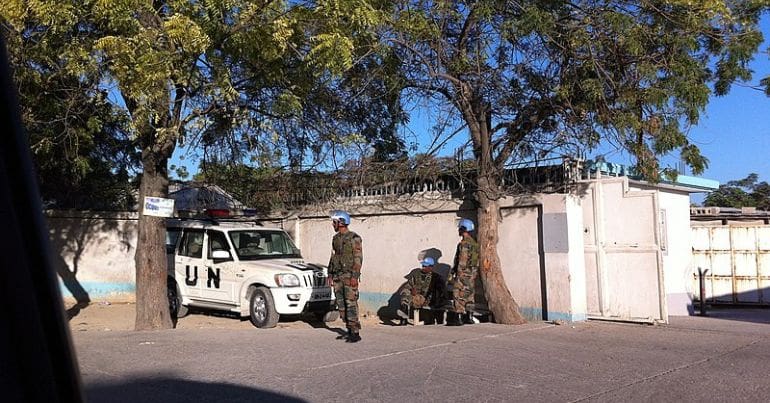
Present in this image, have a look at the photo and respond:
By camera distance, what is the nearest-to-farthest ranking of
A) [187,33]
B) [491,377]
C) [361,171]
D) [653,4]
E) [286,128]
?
1. [491,377]
2. [187,33]
3. [653,4]
4. [286,128]
5. [361,171]

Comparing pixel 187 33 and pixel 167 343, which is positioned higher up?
pixel 187 33

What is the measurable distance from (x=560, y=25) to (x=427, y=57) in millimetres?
2308

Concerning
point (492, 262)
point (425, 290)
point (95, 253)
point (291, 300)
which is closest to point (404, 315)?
point (425, 290)

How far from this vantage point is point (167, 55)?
30.4ft

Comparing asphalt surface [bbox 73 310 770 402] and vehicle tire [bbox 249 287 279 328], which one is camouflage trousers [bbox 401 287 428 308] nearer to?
asphalt surface [bbox 73 310 770 402]

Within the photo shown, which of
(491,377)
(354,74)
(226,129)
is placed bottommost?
(491,377)

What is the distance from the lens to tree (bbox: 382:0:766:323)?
10180 mm

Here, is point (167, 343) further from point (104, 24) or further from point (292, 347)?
point (104, 24)

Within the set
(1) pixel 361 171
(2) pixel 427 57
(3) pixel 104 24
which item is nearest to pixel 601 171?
(2) pixel 427 57

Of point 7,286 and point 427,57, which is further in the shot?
point 427,57

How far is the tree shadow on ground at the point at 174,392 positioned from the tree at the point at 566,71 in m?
6.07

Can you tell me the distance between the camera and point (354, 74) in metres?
12.4

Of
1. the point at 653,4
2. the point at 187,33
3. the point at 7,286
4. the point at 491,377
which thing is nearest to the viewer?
the point at 7,286

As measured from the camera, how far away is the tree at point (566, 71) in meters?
10.2
